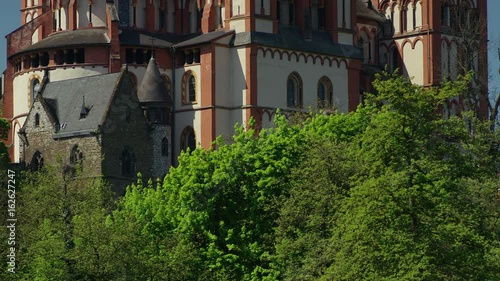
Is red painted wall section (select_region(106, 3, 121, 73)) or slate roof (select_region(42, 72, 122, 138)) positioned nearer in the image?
slate roof (select_region(42, 72, 122, 138))

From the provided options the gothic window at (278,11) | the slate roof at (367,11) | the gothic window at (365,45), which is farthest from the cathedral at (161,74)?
the gothic window at (365,45)

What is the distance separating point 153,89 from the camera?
115 metres

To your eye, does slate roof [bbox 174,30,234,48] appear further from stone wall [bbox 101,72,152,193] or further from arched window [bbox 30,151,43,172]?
arched window [bbox 30,151,43,172]

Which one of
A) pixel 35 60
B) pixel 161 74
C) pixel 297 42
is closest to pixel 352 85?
pixel 297 42

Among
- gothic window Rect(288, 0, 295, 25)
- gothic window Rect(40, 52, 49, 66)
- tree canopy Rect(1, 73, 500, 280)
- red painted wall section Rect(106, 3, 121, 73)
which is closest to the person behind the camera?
tree canopy Rect(1, 73, 500, 280)

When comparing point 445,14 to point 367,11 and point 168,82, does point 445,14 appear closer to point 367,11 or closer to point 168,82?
point 367,11

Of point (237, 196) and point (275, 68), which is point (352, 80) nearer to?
point (275, 68)

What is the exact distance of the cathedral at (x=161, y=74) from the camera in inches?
4422

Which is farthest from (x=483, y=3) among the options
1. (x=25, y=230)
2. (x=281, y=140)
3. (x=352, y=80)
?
(x=25, y=230)

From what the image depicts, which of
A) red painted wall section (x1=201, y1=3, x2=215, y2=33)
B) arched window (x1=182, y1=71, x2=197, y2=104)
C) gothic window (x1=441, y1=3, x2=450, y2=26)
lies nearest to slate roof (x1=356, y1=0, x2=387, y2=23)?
gothic window (x1=441, y1=3, x2=450, y2=26)

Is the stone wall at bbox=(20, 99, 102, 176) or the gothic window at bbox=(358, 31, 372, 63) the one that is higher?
the gothic window at bbox=(358, 31, 372, 63)

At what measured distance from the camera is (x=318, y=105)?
117500mm

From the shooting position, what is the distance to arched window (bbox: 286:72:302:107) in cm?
11844

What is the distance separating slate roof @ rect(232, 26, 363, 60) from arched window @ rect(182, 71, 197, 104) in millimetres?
3394
